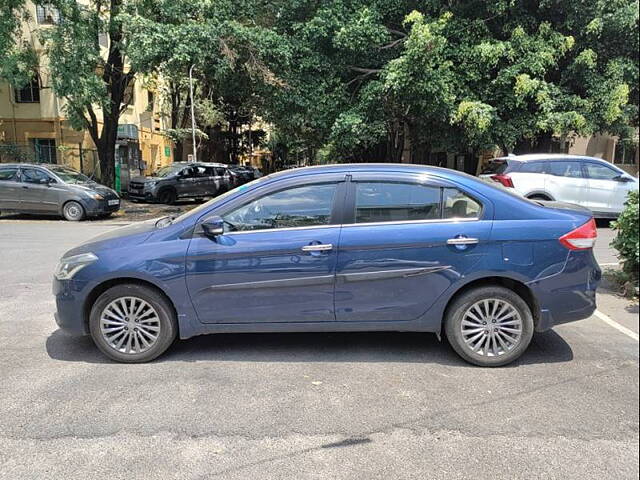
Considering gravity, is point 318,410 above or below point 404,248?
below

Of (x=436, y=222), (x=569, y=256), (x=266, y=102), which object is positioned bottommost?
(x=569, y=256)

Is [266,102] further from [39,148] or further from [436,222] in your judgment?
[436,222]

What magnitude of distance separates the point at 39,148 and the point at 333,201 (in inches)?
903

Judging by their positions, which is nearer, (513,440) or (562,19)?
(513,440)

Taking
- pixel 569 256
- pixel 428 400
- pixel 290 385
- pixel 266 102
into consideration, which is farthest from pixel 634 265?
pixel 266 102

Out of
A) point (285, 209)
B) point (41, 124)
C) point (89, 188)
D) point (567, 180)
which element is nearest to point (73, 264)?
point (285, 209)

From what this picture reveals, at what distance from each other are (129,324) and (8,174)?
13.0 metres

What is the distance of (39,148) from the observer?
23.0m

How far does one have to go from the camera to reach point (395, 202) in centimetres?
430

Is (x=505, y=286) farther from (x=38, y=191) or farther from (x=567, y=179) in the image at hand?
(x=38, y=191)

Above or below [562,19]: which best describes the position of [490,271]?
below

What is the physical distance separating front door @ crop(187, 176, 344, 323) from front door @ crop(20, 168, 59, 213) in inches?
487

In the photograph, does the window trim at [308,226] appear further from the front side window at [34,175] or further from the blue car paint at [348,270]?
the front side window at [34,175]

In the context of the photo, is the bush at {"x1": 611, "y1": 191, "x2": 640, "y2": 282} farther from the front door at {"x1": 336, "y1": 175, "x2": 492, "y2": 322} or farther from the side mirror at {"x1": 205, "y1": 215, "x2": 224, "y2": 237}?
the side mirror at {"x1": 205, "y1": 215, "x2": 224, "y2": 237}
